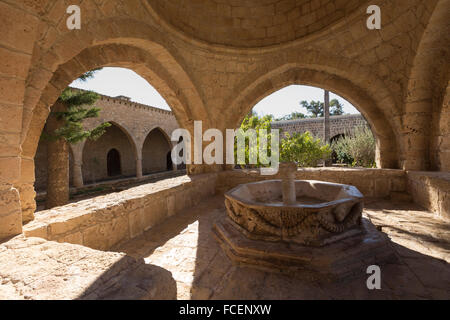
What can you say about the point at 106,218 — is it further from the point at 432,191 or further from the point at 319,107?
the point at 319,107

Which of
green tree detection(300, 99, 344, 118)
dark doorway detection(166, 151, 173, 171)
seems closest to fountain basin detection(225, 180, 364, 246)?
dark doorway detection(166, 151, 173, 171)

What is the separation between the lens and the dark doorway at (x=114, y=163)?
14677mm

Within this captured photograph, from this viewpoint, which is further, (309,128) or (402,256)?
(309,128)

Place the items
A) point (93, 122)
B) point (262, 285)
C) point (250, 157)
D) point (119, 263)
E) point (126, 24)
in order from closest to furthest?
point (119, 263) < point (262, 285) < point (126, 24) < point (250, 157) < point (93, 122)

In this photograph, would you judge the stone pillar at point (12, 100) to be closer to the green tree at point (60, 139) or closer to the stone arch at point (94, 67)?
the stone arch at point (94, 67)

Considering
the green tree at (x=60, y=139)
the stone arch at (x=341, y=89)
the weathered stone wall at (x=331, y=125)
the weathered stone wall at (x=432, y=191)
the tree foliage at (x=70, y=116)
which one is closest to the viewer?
the weathered stone wall at (x=432, y=191)

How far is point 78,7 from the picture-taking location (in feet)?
7.58

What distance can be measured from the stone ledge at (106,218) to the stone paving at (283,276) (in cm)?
18

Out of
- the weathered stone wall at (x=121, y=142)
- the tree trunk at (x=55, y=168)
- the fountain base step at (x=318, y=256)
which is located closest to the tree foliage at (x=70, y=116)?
the tree trunk at (x=55, y=168)

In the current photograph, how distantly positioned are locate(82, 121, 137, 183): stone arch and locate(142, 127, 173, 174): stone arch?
1104mm

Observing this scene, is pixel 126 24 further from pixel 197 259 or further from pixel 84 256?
pixel 197 259

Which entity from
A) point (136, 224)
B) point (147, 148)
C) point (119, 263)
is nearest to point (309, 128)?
point (147, 148)

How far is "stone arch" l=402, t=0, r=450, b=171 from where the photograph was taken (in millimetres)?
3420

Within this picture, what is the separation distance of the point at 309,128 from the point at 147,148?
1241 cm
